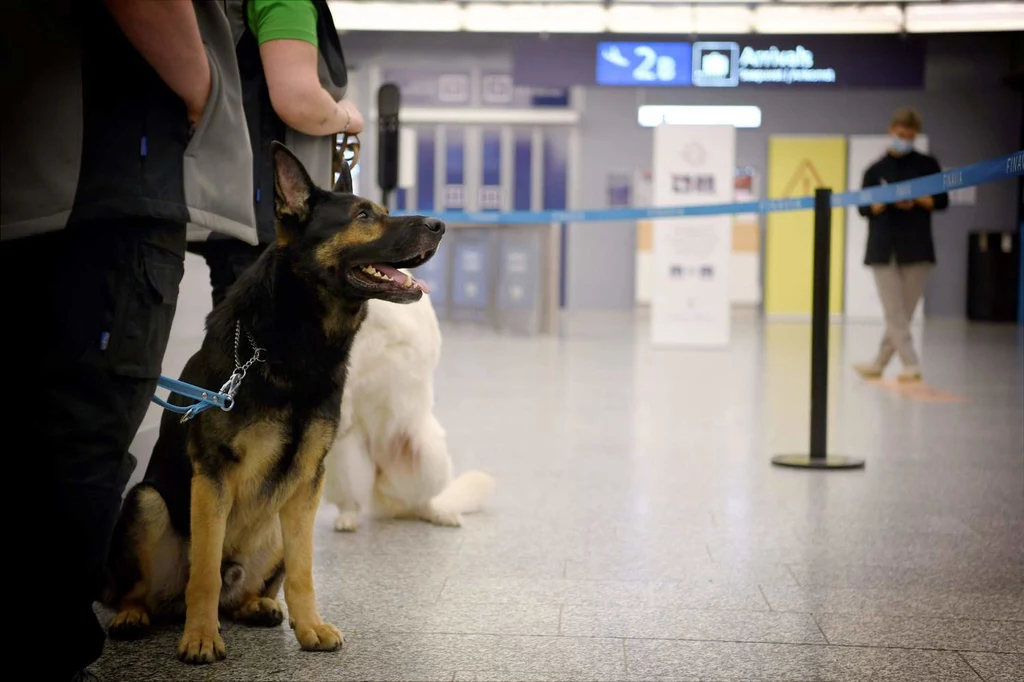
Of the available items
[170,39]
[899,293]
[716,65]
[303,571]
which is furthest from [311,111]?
[716,65]

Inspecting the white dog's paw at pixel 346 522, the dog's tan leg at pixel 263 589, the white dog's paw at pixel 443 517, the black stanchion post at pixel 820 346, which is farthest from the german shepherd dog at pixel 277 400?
the black stanchion post at pixel 820 346

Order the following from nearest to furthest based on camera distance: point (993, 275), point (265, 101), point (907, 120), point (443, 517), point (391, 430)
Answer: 1. point (265, 101)
2. point (391, 430)
3. point (443, 517)
4. point (907, 120)
5. point (993, 275)

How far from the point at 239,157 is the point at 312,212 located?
0.96ft

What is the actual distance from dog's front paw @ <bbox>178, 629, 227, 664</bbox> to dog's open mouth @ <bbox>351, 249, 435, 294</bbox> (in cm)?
83

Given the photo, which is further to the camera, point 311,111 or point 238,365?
point 311,111

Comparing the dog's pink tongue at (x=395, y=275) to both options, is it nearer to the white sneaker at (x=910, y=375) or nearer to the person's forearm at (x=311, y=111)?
the person's forearm at (x=311, y=111)

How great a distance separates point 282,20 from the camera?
8.56 ft

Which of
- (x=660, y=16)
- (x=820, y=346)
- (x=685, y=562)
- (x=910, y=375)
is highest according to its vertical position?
(x=660, y=16)

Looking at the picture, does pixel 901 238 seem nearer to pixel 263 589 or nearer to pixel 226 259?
pixel 226 259

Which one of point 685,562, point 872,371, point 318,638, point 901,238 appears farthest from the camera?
point 872,371

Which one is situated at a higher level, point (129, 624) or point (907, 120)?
point (907, 120)

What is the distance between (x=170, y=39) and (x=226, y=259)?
113 cm

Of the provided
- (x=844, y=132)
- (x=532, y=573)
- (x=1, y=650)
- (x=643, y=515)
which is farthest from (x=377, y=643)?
(x=844, y=132)

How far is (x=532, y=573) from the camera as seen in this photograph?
10.4 feet
